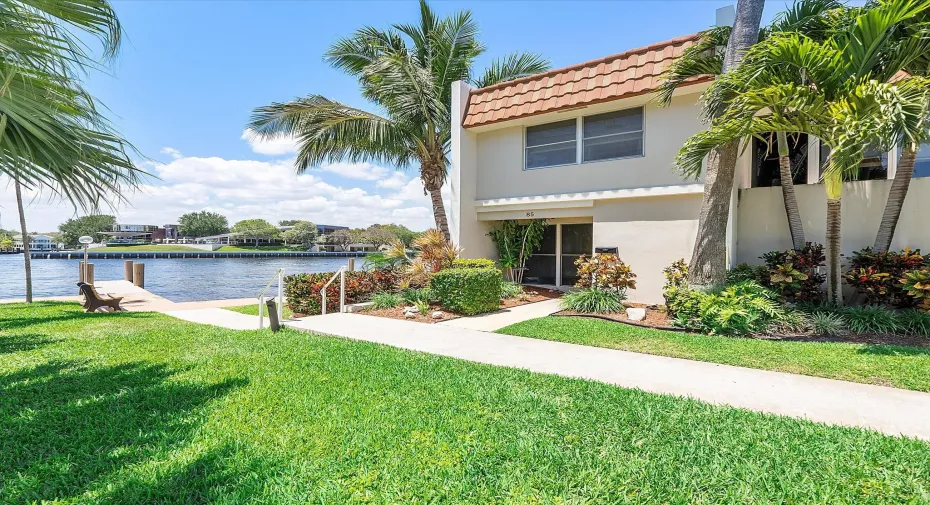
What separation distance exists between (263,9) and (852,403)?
12.4 m

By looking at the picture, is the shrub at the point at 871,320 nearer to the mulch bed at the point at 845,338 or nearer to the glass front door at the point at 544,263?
the mulch bed at the point at 845,338

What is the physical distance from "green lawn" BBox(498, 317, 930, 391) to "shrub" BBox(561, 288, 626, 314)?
128 centimetres

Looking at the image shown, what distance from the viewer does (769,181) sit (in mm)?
10055

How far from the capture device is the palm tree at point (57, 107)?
296 cm

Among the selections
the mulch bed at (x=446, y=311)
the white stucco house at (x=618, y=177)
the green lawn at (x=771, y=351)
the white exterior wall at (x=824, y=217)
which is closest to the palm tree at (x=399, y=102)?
the white stucco house at (x=618, y=177)

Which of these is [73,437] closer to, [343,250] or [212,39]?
[212,39]

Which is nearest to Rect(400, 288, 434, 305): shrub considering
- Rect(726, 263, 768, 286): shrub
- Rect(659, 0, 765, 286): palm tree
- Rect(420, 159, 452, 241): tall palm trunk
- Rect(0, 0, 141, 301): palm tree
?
Rect(420, 159, 452, 241): tall palm trunk

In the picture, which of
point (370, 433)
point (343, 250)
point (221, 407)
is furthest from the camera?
point (343, 250)

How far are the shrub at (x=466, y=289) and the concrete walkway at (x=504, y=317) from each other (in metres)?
0.27

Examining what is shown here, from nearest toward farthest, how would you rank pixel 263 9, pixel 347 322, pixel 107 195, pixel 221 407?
pixel 107 195 < pixel 221 407 < pixel 347 322 < pixel 263 9

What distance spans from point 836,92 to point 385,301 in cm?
874

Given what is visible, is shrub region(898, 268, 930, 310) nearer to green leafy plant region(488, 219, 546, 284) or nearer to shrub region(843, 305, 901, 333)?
shrub region(843, 305, 901, 333)

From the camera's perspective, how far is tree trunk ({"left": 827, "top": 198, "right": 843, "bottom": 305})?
273 inches

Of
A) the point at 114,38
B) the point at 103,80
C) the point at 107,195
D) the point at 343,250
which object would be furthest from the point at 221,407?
the point at 343,250
